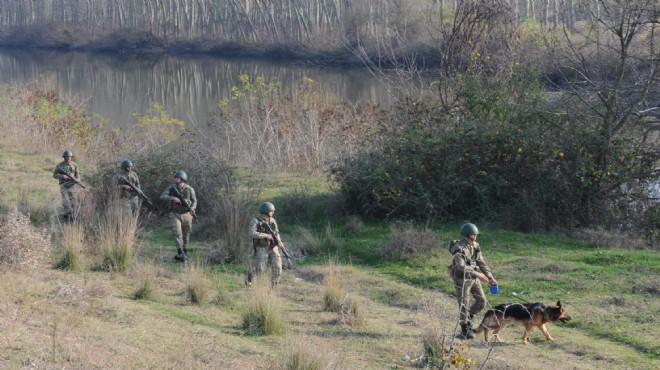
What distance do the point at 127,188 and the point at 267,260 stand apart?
4.53 metres

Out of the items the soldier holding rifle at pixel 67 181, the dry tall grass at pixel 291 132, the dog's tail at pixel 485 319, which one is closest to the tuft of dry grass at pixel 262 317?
the dog's tail at pixel 485 319

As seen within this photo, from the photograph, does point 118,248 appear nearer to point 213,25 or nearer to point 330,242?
point 330,242

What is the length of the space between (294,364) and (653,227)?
10786mm

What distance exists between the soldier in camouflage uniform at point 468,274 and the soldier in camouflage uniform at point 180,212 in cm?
567

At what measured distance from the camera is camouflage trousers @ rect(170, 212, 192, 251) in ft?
46.0

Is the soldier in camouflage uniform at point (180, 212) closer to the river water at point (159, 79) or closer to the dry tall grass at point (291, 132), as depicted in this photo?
the dry tall grass at point (291, 132)

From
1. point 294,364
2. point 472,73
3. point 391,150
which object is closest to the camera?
point 294,364

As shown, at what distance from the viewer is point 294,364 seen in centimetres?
738

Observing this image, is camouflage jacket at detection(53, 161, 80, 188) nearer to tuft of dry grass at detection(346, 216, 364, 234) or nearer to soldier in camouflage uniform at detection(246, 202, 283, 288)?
tuft of dry grass at detection(346, 216, 364, 234)

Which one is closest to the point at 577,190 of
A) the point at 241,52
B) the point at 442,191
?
the point at 442,191

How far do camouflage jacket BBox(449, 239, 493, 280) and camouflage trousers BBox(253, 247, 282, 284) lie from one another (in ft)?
9.52

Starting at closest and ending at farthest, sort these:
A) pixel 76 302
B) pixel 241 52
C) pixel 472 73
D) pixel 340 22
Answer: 1. pixel 76 302
2. pixel 472 73
3. pixel 340 22
4. pixel 241 52

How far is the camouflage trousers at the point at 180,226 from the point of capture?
46.0 feet

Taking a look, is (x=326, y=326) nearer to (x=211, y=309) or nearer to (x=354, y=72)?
(x=211, y=309)
